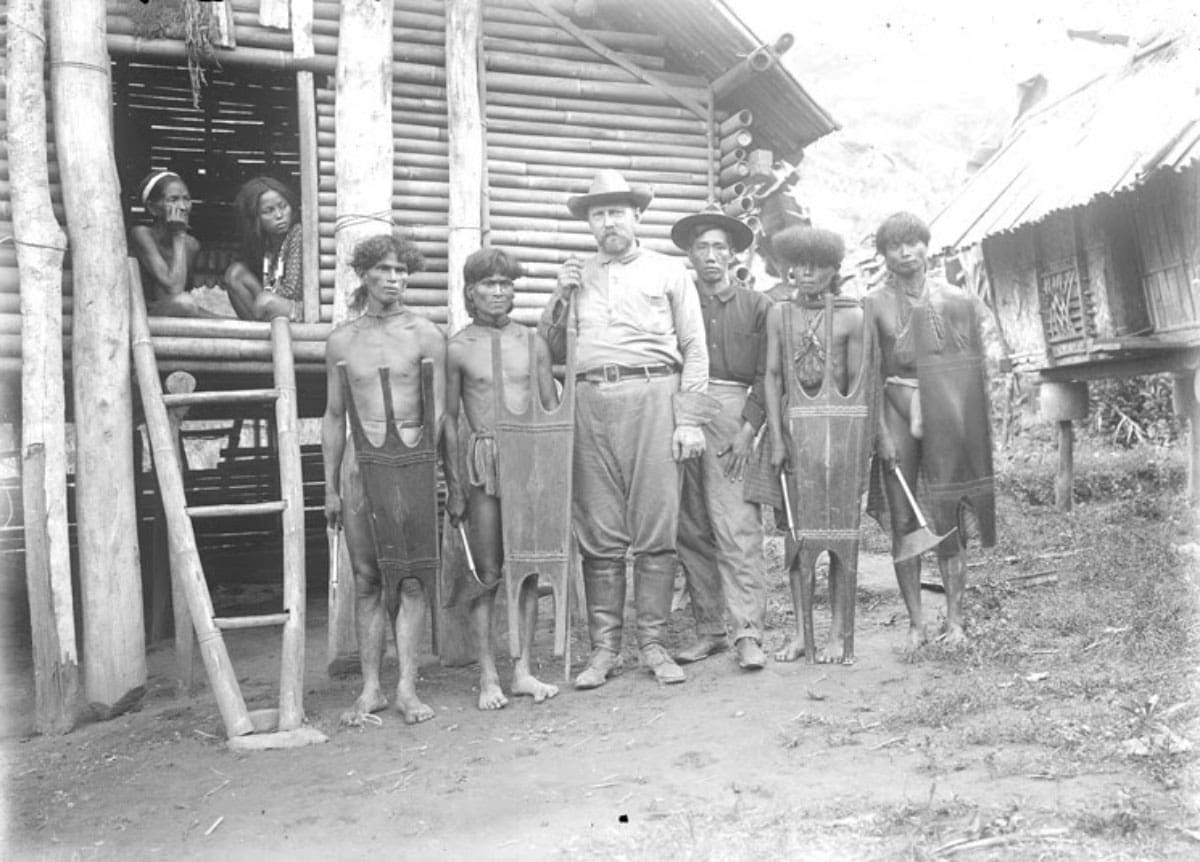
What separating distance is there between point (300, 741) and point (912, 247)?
12.5 feet

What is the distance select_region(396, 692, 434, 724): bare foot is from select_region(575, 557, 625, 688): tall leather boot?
756 mm

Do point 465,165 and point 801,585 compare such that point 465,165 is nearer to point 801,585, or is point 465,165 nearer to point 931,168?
point 801,585

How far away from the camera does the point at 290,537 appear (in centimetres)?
623

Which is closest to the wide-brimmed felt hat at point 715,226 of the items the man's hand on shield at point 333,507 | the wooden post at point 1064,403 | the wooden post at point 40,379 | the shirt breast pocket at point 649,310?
the shirt breast pocket at point 649,310

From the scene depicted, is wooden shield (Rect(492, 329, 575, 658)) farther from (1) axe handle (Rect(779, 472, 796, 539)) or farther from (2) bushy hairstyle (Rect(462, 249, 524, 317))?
(1) axe handle (Rect(779, 472, 796, 539))

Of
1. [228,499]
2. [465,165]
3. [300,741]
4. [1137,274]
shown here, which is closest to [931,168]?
[1137,274]

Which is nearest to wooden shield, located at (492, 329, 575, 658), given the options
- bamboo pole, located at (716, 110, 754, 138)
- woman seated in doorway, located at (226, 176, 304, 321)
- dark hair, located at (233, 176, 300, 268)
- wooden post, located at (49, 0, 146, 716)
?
woman seated in doorway, located at (226, 176, 304, 321)

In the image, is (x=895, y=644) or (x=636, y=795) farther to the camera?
(x=895, y=644)

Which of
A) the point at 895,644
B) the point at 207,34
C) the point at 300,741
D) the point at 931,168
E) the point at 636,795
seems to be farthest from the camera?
the point at 931,168

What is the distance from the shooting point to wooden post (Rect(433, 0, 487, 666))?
7402 mm

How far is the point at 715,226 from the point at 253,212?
128 inches

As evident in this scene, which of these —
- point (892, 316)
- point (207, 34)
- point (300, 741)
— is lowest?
point (300, 741)

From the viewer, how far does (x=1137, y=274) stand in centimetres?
1144

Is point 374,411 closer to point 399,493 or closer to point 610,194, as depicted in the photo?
point 399,493
